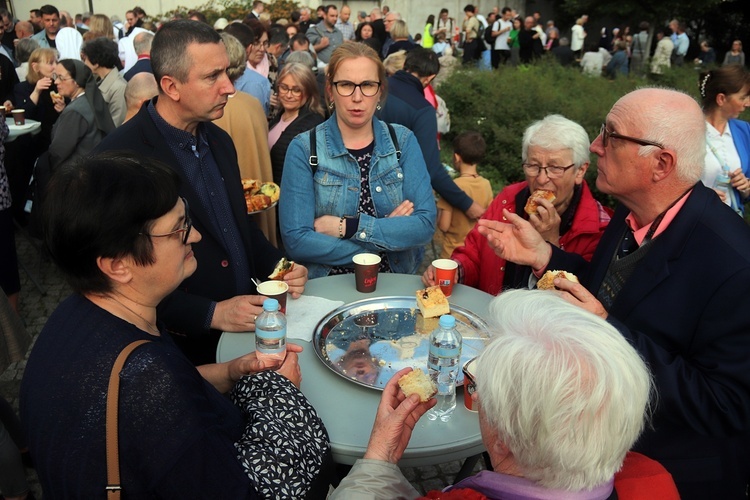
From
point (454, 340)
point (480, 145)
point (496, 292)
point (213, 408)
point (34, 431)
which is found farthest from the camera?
point (480, 145)

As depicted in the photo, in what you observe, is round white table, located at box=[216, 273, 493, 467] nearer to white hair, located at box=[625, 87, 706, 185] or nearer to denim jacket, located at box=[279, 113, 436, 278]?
denim jacket, located at box=[279, 113, 436, 278]

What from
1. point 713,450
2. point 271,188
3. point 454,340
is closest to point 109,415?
point 454,340

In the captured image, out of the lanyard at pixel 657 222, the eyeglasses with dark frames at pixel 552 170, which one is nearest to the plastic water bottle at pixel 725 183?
the eyeglasses with dark frames at pixel 552 170

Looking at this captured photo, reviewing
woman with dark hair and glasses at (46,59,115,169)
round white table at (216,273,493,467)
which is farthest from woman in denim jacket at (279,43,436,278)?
woman with dark hair and glasses at (46,59,115,169)

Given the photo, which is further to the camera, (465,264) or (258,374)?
(465,264)

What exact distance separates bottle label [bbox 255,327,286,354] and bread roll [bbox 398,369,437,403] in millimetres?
545

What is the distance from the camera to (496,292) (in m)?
3.61

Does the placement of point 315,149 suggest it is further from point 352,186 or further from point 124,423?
point 124,423

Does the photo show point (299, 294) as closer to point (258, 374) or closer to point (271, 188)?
point (258, 374)

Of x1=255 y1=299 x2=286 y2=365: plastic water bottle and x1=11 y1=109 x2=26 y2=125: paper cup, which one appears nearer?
x1=255 y1=299 x2=286 y2=365: plastic water bottle

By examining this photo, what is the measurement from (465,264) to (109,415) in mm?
2409

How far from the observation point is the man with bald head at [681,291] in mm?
2174

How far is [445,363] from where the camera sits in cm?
245

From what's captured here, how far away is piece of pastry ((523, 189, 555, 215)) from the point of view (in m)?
3.34
